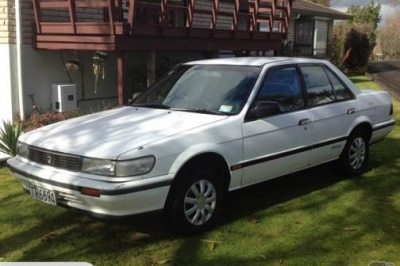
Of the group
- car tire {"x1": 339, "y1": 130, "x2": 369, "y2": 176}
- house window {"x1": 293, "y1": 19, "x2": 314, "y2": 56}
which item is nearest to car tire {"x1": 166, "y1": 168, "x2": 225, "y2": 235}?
car tire {"x1": 339, "y1": 130, "x2": 369, "y2": 176}

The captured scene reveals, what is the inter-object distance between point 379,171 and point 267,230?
277cm

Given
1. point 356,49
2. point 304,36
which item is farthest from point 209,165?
point 356,49

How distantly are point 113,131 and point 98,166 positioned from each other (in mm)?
540

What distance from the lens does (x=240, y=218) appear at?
5031mm

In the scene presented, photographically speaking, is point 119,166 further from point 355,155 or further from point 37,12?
point 37,12

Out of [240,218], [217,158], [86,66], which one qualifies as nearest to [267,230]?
[240,218]

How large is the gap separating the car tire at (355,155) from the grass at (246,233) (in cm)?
35

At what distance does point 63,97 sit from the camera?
923 cm

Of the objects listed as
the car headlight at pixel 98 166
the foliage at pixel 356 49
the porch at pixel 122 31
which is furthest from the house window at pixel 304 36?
the car headlight at pixel 98 166

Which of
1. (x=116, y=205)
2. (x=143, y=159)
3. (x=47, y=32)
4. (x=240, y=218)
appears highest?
(x=47, y=32)

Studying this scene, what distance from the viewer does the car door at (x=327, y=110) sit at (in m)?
5.68

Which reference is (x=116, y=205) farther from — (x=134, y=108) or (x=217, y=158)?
(x=134, y=108)

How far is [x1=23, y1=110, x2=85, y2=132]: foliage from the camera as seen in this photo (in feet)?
26.8

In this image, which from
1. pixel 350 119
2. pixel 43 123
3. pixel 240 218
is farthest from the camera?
pixel 43 123
